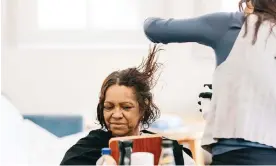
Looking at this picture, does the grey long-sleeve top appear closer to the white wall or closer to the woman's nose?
the woman's nose

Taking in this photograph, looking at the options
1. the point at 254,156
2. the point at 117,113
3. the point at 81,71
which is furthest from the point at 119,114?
the point at 81,71

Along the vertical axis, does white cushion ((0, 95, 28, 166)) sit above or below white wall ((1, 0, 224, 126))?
below

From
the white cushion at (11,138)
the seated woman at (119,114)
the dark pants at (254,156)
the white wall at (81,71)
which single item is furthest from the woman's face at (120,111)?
the white wall at (81,71)

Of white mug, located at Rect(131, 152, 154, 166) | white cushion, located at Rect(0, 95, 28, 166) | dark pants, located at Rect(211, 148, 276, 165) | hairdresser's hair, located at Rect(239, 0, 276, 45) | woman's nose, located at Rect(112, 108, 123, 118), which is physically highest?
hairdresser's hair, located at Rect(239, 0, 276, 45)

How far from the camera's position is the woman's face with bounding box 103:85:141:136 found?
1.62 m

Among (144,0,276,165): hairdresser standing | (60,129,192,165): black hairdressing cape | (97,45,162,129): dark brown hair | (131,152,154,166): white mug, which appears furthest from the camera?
(97,45,162,129): dark brown hair

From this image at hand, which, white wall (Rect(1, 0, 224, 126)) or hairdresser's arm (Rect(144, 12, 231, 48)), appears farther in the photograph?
white wall (Rect(1, 0, 224, 126))

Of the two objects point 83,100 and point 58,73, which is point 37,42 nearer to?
point 58,73

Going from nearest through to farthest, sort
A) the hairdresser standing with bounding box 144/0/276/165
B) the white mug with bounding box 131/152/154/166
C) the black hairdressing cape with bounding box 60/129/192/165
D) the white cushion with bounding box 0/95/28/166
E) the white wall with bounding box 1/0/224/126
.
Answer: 1. the white mug with bounding box 131/152/154/166
2. the hairdresser standing with bounding box 144/0/276/165
3. the black hairdressing cape with bounding box 60/129/192/165
4. the white cushion with bounding box 0/95/28/166
5. the white wall with bounding box 1/0/224/126

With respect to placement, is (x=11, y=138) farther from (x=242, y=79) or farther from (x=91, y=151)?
(x=242, y=79)

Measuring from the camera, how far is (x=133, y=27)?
3041 millimetres

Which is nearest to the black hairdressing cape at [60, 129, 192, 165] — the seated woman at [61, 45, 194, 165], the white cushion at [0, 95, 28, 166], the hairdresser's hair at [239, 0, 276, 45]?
the seated woman at [61, 45, 194, 165]

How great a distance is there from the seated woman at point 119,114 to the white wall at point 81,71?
125cm

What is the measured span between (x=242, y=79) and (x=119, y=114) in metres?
0.45
